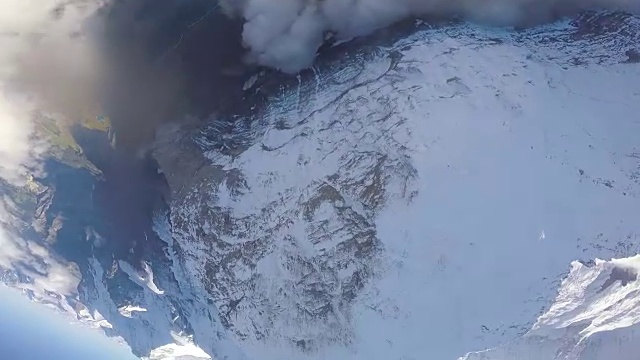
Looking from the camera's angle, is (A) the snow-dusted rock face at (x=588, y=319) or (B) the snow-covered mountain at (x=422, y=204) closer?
(A) the snow-dusted rock face at (x=588, y=319)

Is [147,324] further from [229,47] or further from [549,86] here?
[549,86]

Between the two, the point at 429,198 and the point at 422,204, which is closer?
the point at 429,198

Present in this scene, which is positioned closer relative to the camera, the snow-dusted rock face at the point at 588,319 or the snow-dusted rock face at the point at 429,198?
the snow-dusted rock face at the point at 588,319

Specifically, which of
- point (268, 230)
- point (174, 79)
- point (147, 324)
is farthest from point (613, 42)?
point (147, 324)

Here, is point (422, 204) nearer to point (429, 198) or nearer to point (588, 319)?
point (429, 198)

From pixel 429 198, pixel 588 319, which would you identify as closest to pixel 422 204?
pixel 429 198

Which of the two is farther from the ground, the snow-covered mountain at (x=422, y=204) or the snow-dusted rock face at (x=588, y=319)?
the snow-covered mountain at (x=422, y=204)
